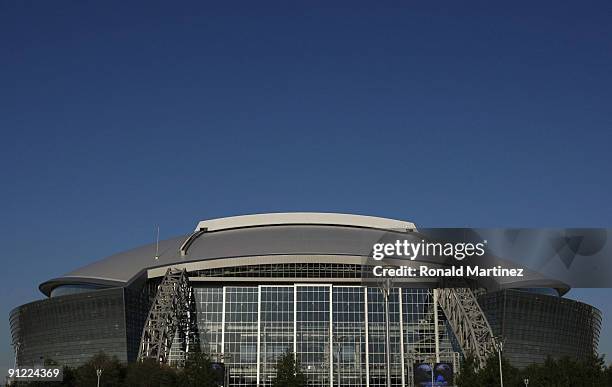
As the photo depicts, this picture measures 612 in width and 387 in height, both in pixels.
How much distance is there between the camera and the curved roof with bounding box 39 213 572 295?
118812 millimetres

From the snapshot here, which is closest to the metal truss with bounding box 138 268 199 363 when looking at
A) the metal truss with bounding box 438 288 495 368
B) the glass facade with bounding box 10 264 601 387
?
the glass facade with bounding box 10 264 601 387

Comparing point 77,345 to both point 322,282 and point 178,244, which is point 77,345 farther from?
point 322,282

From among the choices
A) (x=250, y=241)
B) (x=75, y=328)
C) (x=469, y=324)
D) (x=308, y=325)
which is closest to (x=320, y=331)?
(x=308, y=325)

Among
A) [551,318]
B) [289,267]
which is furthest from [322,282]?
[551,318]

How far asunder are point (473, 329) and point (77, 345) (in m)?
57.6

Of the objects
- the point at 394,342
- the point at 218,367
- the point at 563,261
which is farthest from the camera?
the point at 394,342

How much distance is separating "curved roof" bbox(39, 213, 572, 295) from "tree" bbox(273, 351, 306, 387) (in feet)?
59.6

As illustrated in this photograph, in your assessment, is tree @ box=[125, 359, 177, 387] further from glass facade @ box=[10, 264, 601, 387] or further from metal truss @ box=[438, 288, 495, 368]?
metal truss @ box=[438, 288, 495, 368]

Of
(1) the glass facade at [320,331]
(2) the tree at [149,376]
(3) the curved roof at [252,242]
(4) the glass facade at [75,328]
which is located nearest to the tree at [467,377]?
(1) the glass facade at [320,331]

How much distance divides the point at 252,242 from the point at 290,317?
554 inches

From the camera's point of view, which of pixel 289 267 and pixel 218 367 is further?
pixel 289 267

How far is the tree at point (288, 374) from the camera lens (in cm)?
10144

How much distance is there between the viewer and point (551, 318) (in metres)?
116

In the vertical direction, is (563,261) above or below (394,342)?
above
